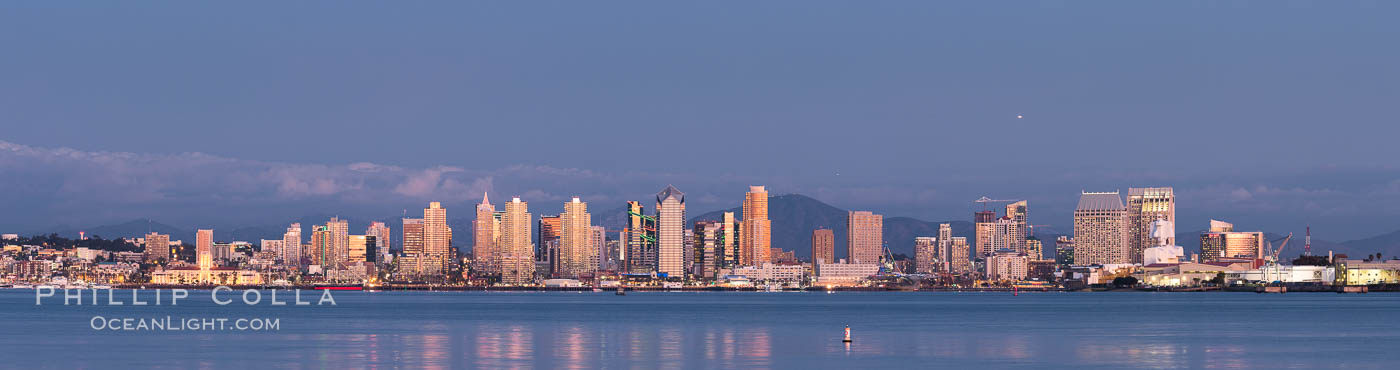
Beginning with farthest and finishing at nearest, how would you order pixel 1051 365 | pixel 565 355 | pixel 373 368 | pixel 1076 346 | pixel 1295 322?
pixel 1295 322 → pixel 1076 346 → pixel 565 355 → pixel 1051 365 → pixel 373 368

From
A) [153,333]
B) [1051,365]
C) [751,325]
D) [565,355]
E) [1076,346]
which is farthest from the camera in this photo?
[751,325]

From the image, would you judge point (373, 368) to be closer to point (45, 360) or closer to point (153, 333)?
point (45, 360)

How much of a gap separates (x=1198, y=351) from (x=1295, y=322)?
53.5 metres

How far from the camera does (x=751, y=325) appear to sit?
115 m

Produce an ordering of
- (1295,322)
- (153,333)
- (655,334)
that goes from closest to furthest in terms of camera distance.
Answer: (153,333), (655,334), (1295,322)

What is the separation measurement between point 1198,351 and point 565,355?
2907cm

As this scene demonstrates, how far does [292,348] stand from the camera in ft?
245

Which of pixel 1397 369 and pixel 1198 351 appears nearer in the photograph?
pixel 1397 369

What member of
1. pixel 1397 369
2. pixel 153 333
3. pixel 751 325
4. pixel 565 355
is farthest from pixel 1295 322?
pixel 153 333

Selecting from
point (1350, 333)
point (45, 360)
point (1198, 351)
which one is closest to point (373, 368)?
point (45, 360)

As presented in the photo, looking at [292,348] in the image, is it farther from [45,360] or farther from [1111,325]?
[1111,325]

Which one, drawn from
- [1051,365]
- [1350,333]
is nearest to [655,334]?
[1051,365]

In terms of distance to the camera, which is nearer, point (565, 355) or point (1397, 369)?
point (1397, 369)

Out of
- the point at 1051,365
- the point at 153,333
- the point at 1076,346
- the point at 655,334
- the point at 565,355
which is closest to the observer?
the point at 1051,365
